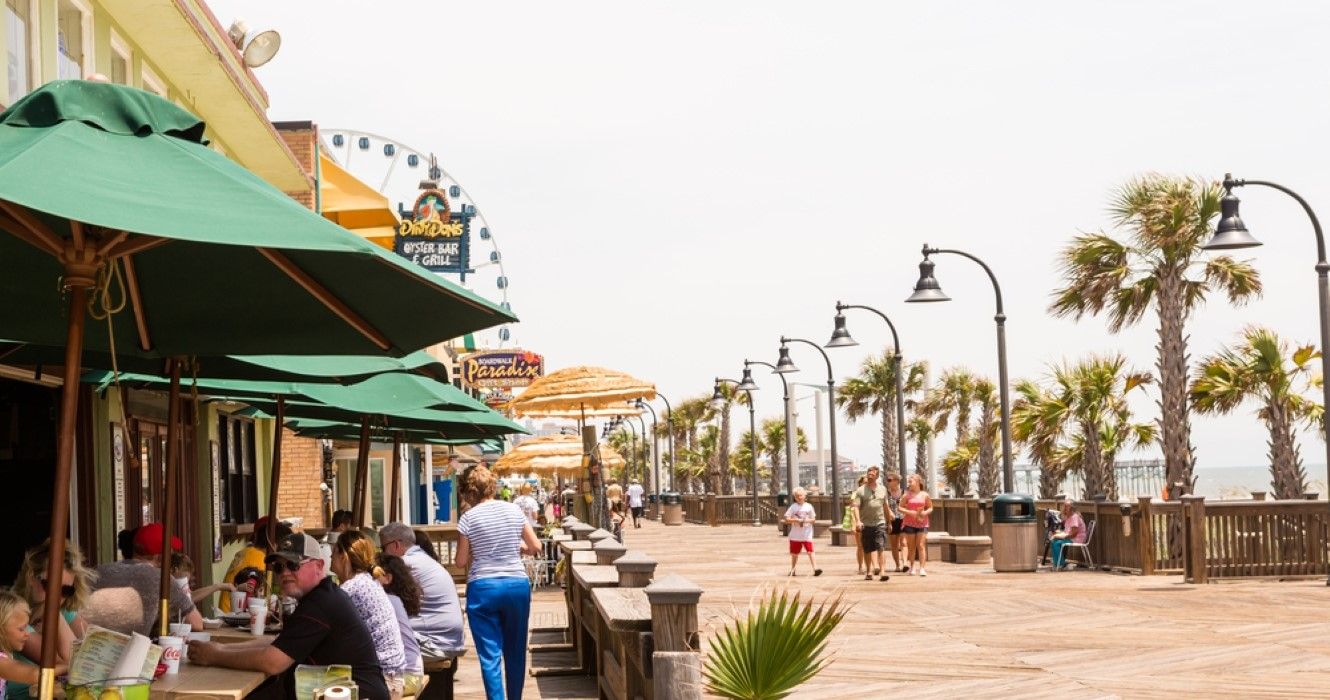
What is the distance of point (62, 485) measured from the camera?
5.43 metres

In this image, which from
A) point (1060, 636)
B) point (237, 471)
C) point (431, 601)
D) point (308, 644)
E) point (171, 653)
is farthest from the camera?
point (237, 471)

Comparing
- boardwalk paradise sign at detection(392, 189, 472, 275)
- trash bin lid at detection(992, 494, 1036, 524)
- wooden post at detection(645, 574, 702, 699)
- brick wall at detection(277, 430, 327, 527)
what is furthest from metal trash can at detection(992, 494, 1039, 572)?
wooden post at detection(645, 574, 702, 699)

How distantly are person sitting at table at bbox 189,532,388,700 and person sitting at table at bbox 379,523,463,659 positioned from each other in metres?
2.44

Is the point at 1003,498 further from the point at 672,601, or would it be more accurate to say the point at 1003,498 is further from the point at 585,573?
the point at 672,601

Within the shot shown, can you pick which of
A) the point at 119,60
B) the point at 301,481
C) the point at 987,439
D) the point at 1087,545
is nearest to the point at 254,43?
the point at 119,60

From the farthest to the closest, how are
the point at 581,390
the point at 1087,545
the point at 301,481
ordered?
1. the point at 301,481
2. the point at 1087,545
3. the point at 581,390

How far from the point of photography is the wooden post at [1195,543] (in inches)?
842

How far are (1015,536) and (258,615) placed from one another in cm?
1781

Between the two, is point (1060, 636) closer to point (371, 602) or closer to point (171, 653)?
point (371, 602)

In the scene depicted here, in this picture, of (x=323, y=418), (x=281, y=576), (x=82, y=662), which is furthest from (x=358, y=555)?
(x=323, y=418)

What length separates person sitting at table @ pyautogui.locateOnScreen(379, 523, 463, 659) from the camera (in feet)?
31.9

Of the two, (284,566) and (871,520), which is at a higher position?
(284,566)

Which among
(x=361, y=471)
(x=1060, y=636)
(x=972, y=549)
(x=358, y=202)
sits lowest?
(x=1060, y=636)

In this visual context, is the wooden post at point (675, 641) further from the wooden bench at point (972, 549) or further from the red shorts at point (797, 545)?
the wooden bench at point (972, 549)
